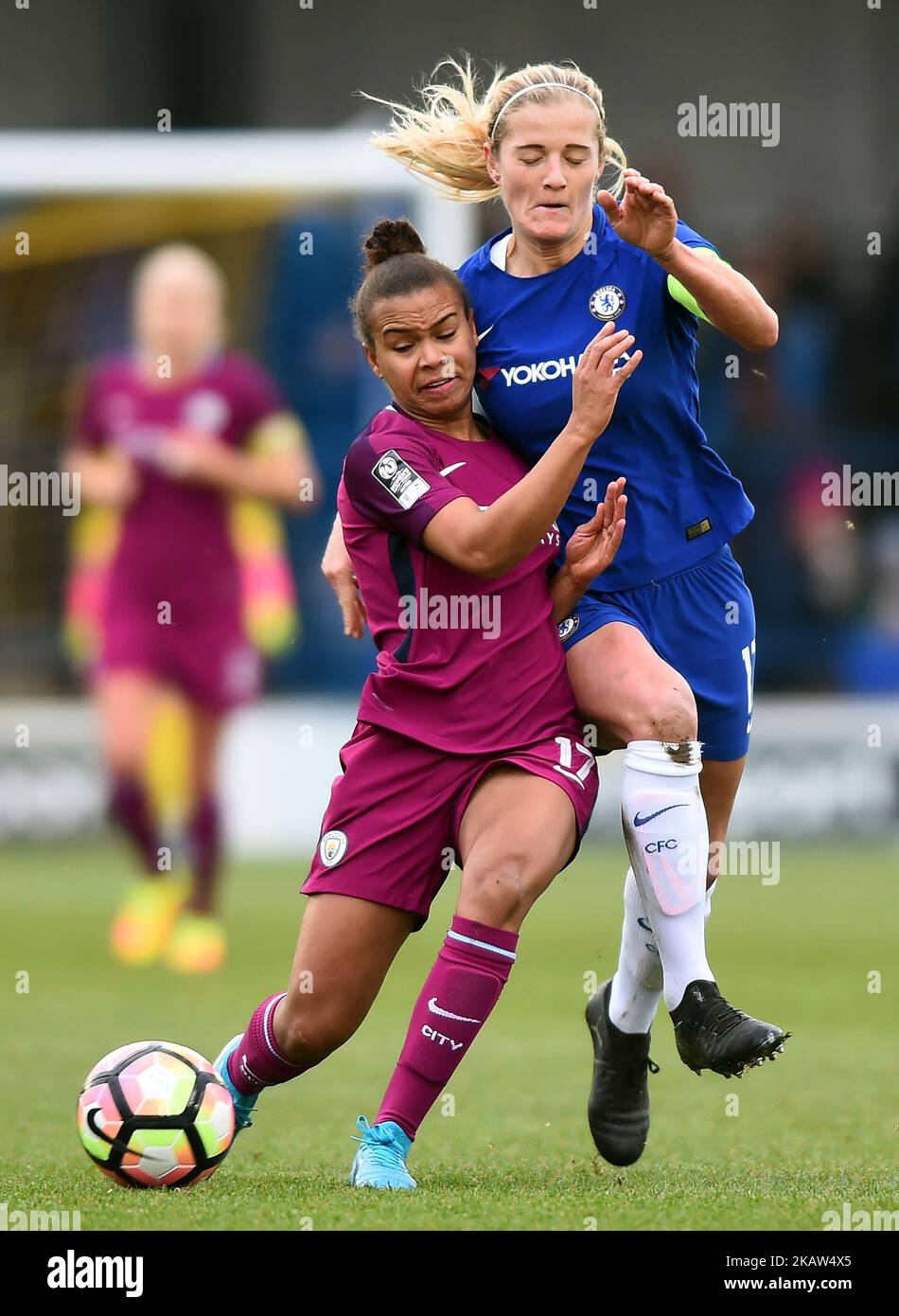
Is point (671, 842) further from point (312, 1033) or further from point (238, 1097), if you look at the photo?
point (238, 1097)

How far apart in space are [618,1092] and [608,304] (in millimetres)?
1816

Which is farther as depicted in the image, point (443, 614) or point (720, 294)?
point (443, 614)

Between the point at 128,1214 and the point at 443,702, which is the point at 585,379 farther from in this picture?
the point at 128,1214

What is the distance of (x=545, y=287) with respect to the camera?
4520mm

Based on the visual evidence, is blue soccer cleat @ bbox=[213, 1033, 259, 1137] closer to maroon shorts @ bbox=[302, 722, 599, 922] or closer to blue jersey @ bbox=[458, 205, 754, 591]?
maroon shorts @ bbox=[302, 722, 599, 922]

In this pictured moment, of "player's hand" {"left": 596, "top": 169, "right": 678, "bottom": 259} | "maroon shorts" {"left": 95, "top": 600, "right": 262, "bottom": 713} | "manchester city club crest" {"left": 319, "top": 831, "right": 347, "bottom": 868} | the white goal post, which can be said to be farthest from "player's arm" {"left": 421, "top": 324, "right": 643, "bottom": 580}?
the white goal post

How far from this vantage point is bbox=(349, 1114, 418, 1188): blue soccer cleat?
13.8 feet

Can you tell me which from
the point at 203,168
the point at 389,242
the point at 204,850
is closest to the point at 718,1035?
the point at 389,242

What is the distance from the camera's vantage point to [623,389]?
14.8 ft

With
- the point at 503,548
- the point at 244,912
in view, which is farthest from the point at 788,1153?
the point at 244,912

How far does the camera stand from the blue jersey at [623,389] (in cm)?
448

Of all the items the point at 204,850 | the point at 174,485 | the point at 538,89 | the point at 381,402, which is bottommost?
the point at 204,850
